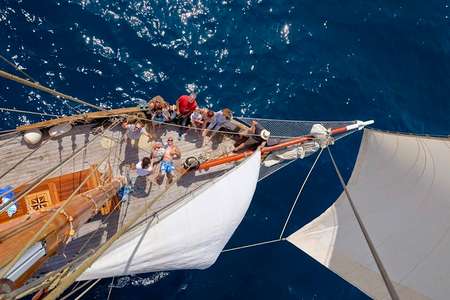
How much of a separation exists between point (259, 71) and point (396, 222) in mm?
8497

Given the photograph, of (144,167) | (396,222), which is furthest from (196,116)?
(396,222)

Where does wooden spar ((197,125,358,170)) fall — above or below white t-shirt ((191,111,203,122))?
below

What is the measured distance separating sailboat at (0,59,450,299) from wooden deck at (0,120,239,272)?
0.03m

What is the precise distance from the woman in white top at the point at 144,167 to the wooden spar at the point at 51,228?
1.28 meters

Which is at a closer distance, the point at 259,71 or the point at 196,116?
the point at 196,116

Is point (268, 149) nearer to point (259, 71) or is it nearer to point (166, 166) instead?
point (166, 166)

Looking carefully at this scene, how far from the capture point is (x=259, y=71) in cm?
1942

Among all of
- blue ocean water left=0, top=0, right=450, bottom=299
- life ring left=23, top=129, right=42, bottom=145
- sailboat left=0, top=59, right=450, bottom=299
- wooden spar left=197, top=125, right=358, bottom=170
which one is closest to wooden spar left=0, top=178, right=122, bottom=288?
sailboat left=0, top=59, right=450, bottom=299

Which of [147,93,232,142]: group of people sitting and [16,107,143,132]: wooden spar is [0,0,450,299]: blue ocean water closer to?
[16,107,143,132]: wooden spar

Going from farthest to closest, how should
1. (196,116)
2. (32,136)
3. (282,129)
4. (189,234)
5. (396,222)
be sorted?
(282,129) < (196,116) < (396,222) < (32,136) < (189,234)

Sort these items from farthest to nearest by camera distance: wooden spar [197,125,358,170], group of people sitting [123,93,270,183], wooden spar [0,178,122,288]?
wooden spar [197,125,358,170] < group of people sitting [123,93,270,183] < wooden spar [0,178,122,288]

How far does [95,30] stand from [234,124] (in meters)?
7.43

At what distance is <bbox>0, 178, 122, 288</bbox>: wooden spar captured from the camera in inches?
383

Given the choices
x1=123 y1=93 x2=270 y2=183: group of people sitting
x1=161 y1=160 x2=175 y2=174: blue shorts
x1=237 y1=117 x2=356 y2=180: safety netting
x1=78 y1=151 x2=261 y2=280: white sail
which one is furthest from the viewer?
x1=237 y1=117 x2=356 y2=180: safety netting
